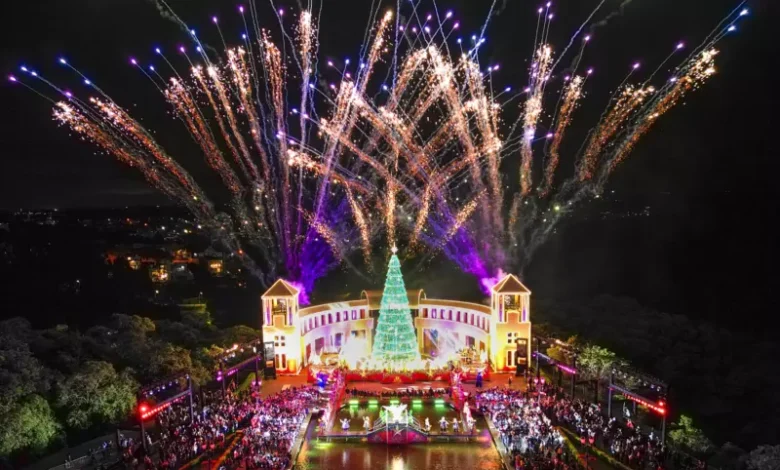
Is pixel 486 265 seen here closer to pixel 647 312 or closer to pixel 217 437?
pixel 647 312

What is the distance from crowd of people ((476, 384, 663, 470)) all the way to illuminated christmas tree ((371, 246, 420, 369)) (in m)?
5.96

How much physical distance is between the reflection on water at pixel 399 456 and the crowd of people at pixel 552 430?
1.15 metres

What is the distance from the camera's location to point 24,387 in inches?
1005

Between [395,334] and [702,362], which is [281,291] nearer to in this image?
[395,334]

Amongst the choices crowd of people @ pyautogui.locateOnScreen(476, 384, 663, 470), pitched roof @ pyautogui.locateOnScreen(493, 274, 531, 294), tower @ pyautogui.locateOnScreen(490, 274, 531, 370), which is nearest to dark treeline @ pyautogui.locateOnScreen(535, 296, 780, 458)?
tower @ pyautogui.locateOnScreen(490, 274, 531, 370)

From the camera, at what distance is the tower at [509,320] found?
119 feet

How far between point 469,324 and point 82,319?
3160 cm

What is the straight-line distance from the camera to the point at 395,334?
3534 centimetres

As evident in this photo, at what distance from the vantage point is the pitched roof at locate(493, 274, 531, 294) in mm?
36344

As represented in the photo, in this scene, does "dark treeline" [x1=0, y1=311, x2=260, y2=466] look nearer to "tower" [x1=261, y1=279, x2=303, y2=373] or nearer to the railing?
the railing

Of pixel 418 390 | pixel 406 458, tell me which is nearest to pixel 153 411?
pixel 406 458

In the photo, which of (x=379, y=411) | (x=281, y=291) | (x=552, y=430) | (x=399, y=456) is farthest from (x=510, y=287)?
(x=399, y=456)

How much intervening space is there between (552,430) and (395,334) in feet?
41.0

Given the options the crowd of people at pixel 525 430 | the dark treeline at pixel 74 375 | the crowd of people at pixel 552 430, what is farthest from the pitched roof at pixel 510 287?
the dark treeline at pixel 74 375
